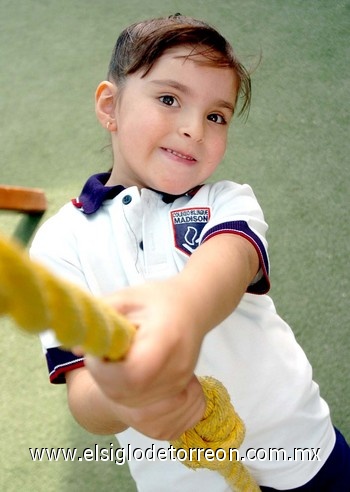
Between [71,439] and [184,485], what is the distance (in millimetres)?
304

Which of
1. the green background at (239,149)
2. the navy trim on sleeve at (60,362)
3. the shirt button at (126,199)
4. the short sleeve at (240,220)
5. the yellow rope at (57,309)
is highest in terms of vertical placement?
the yellow rope at (57,309)

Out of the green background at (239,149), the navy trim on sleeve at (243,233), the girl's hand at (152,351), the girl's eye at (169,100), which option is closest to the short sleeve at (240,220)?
the navy trim on sleeve at (243,233)

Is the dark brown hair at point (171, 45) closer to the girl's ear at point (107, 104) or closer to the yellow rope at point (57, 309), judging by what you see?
the girl's ear at point (107, 104)

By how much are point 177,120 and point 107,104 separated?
0.15 metres

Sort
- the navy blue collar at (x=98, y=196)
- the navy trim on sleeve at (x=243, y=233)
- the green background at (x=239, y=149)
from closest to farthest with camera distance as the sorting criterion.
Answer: the navy trim on sleeve at (x=243, y=233), the navy blue collar at (x=98, y=196), the green background at (x=239, y=149)

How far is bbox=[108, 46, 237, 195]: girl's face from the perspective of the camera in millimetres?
587

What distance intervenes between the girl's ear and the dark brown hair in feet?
0.05

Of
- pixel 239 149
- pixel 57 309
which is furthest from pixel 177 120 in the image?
pixel 239 149

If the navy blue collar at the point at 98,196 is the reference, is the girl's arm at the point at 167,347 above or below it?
above

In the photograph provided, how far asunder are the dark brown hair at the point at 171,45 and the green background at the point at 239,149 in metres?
0.43

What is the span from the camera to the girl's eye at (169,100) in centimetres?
60

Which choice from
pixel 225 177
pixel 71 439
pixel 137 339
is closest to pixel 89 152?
pixel 225 177

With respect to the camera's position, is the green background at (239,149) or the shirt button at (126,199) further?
the green background at (239,149)

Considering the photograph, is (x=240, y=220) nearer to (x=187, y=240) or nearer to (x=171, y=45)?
(x=187, y=240)
